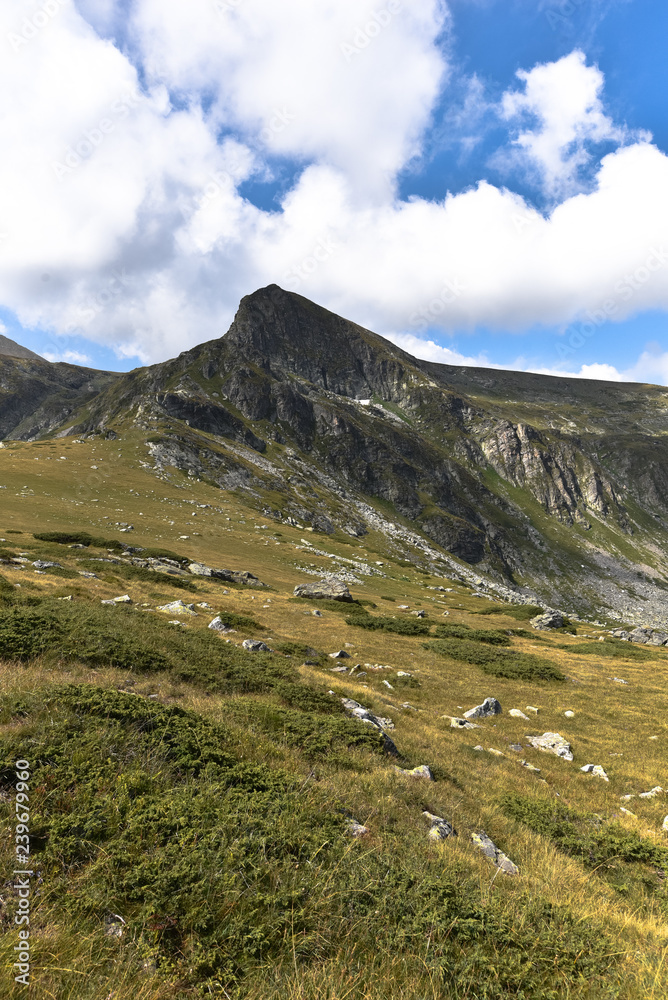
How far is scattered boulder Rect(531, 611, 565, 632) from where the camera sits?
50.6 m

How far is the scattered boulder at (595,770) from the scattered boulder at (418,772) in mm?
7626

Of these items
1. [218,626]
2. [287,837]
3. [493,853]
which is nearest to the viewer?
[287,837]

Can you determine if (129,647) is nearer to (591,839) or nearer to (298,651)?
(298,651)

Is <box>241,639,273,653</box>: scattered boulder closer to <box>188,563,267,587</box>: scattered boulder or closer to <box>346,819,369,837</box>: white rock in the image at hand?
<box>346,819,369,837</box>: white rock

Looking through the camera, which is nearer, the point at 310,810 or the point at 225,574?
the point at 310,810

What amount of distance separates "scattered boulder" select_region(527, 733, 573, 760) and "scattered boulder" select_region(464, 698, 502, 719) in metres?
1.91

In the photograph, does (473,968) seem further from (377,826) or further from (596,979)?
(377,826)

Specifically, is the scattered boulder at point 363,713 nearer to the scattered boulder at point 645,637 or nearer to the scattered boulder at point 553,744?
the scattered boulder at point 553,744

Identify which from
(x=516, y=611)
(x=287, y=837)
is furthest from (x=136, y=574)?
(x=516, y=611)

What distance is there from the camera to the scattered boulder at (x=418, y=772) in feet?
29.2

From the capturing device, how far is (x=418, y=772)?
9312 millimetres

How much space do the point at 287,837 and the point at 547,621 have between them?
55008 millimetres

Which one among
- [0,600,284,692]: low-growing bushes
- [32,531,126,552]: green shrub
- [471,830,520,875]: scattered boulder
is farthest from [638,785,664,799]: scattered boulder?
[32,531,126,552]: green shrub

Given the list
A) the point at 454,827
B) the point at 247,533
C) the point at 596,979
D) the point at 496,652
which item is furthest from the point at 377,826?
the point at 247,533
